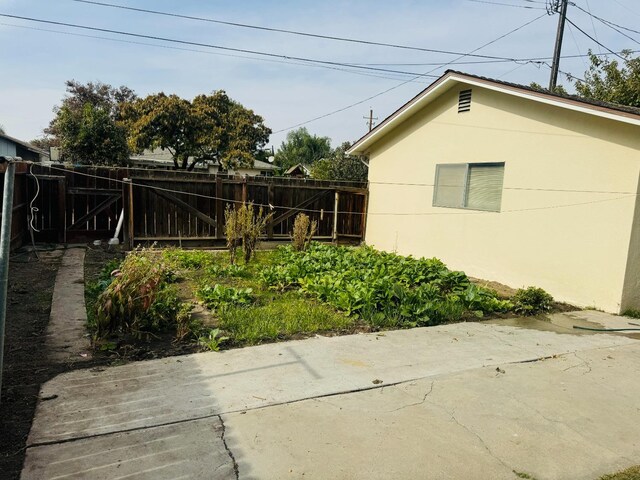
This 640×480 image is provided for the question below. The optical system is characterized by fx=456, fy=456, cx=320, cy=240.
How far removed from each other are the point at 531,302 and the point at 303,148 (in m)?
55.9

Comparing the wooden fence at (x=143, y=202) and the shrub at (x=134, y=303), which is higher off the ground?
Answer: the wooden fence at (x=143, y=202)

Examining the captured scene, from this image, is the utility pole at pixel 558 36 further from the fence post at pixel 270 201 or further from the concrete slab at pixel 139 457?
the concrete slab at pixel 139 457

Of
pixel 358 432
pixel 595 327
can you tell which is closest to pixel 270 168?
pixel 595 327

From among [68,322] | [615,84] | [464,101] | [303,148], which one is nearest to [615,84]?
[615,84]

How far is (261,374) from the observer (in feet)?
13.4

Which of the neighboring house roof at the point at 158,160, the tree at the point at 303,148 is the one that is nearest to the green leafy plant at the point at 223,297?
the neighboring house roof at the point at 158,160

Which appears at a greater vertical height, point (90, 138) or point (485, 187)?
point (90, 138)

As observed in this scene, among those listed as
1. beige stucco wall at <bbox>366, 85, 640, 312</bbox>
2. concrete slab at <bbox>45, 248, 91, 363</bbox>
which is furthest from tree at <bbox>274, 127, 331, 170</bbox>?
concrete slab at <bbox>45, 248, 91, 363</bbox>

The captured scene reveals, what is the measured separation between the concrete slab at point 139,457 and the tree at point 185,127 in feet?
82.6

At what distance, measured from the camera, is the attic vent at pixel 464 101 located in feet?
31.9

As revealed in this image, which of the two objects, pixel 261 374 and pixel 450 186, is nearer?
pixel 261 374

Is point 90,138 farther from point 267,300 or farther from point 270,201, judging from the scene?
point 267,300

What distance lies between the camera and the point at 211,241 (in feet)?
37.1

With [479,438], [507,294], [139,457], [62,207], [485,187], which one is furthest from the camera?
[62,207]
